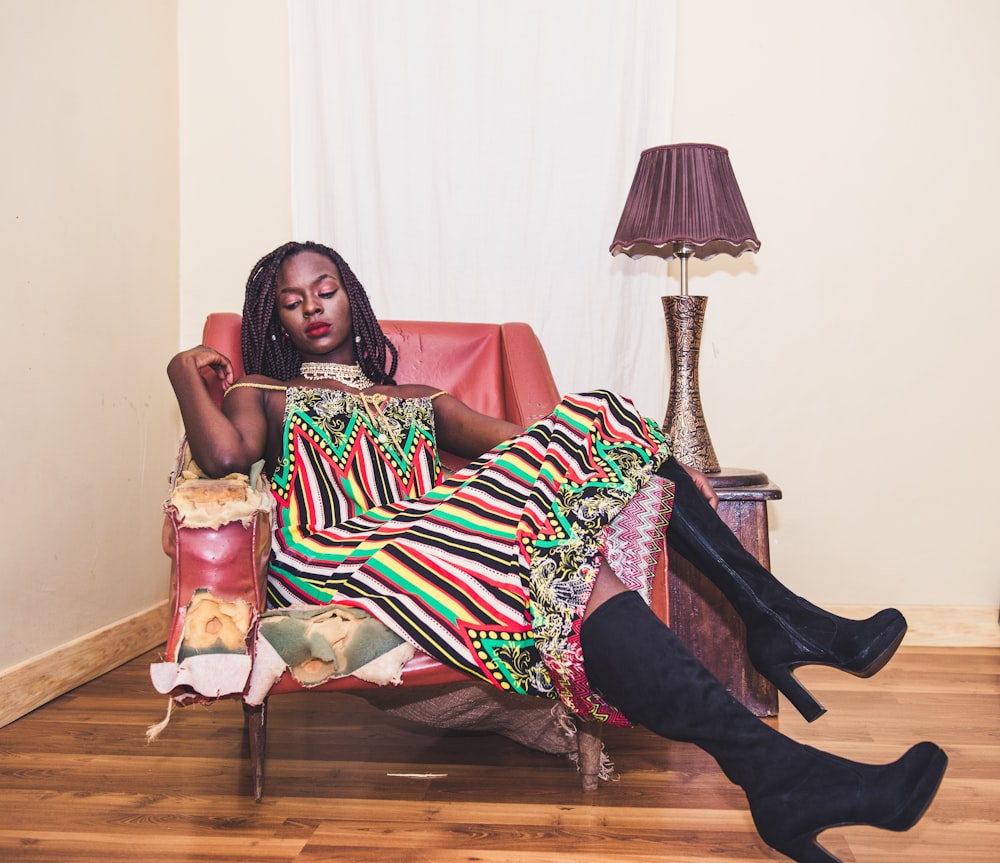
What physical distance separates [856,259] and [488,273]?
1183 mm

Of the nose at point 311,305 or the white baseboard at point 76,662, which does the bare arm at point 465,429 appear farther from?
the white baseboard at point 76,662

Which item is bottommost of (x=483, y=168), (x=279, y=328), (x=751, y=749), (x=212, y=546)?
(x=751, y=749)

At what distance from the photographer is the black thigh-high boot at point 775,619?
1584 millimetres

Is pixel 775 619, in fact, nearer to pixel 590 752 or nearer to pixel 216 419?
pixel 590 752

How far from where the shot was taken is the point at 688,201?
2.39 m

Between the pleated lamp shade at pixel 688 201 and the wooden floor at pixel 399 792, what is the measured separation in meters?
1.19

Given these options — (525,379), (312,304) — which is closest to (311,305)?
(312,304)

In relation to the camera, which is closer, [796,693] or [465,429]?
[796,693]

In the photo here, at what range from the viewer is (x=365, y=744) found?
6.63 ft

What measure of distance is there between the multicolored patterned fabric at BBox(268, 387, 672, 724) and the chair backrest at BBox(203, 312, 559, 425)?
0.52 m

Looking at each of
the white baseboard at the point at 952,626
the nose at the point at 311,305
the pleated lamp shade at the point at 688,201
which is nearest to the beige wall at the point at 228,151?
the nose at the point at 311,305

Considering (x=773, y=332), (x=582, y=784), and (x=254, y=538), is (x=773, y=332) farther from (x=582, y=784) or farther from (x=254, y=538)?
(x=254, y=538)

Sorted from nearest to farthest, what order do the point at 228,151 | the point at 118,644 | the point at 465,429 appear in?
1. the point at 465,429
2. the point at 118,644
3. the point at 228,151

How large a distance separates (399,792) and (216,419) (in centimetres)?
78
